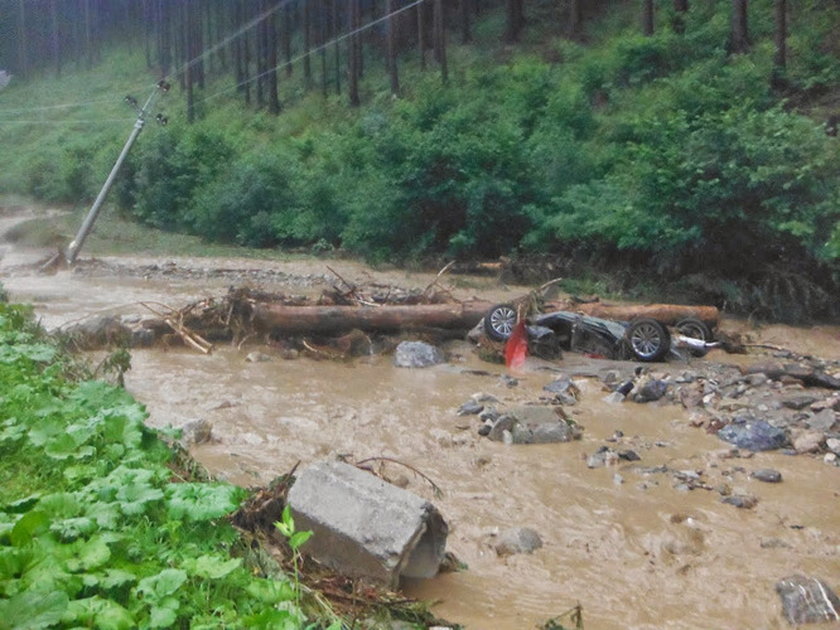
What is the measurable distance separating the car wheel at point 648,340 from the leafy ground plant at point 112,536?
793 centimetres

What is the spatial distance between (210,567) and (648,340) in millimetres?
9287

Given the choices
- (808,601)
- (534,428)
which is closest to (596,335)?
(534,428)

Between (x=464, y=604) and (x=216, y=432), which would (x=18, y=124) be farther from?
(x=464, y=604)

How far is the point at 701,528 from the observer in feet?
20.5

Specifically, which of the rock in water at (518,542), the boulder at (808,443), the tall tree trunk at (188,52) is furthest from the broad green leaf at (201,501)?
the tall tree trunk at (188,52)

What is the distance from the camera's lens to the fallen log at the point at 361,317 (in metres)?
12.4

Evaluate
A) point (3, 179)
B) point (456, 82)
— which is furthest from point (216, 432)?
point (3, 179)

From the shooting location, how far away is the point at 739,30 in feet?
75.9

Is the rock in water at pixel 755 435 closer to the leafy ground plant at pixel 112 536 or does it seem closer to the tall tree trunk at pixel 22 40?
the leafy ground plant at pixel 112 536

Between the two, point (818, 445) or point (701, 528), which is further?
point (818, 445)

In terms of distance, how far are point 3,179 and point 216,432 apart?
4079 cm

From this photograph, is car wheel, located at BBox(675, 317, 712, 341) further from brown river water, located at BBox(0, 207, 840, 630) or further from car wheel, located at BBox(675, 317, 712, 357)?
brown river water, located at BBox(0, 207, 840, 630)

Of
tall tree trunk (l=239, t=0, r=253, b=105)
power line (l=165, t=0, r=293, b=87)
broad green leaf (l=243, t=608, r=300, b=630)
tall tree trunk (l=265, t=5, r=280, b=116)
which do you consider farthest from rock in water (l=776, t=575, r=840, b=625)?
tall tree trunk (l=239, t=0, r=253, b=105)

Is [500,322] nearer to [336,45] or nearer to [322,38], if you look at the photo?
[336,45]
